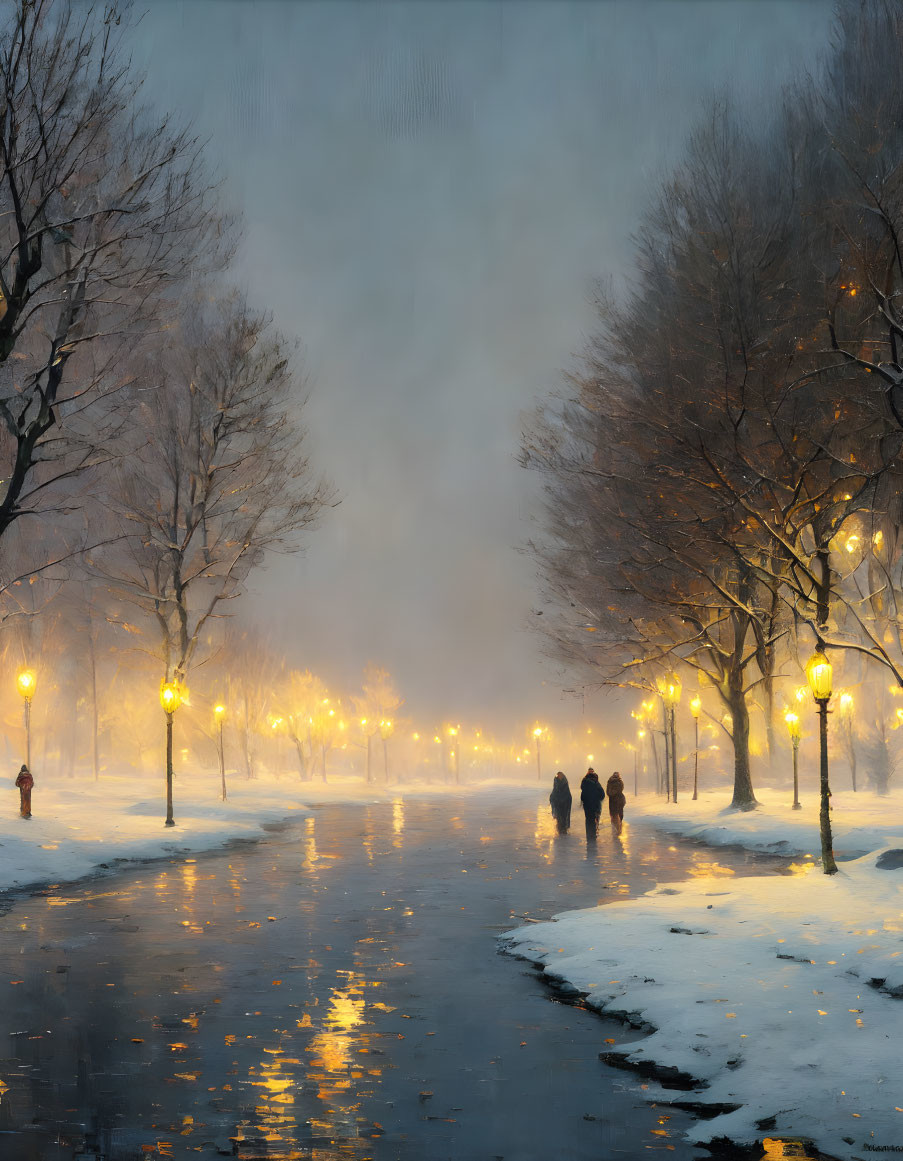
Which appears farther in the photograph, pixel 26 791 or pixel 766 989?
pixel 26 791

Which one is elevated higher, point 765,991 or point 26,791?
point 26,791

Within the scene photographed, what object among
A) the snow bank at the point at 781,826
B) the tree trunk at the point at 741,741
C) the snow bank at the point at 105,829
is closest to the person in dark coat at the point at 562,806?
the snow bank at the point at 781,826

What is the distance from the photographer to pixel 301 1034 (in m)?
8.08

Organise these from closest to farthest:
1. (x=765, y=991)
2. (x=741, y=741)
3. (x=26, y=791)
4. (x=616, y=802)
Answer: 1. (x=765, y=991)
2. (x=26, y=791)
3. (x=616, y=802)
4. (x=741, y=741)

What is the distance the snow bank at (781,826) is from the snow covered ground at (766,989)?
8559 millimetres

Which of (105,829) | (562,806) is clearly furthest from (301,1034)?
(562,806)

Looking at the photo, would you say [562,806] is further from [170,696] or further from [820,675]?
[820,675]

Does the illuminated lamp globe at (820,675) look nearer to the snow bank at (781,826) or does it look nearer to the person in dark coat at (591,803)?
the snow bank at (781,826)

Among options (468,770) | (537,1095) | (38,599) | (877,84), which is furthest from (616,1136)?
(468,770)

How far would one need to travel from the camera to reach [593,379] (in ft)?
80.0

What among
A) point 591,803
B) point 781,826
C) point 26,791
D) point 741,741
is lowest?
point 781,826

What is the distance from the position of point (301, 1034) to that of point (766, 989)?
397cm

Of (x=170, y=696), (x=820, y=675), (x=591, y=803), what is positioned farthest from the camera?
(x=591, y=803)

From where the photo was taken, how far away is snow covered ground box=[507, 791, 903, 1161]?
20.5 ft
